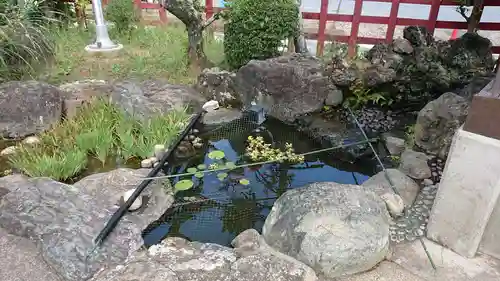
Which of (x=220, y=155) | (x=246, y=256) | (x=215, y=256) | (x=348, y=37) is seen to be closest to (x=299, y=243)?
(x=246, y=256)

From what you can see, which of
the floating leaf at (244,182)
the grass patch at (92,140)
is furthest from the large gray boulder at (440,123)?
the grass patch at (92,140)

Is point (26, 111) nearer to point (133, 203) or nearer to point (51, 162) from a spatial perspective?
point (51, 162)

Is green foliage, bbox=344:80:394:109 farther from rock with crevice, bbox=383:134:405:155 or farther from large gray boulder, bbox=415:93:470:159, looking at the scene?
large gray boulder, bbox=415:93:470:159

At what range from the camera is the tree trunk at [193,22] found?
5711 millimetres

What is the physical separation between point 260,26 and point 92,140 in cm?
303

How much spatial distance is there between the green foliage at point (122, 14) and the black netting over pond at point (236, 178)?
4077mm

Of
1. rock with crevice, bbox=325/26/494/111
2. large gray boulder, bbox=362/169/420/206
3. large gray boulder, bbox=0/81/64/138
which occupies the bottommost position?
large gray boulder, bbox=362/169/420/206

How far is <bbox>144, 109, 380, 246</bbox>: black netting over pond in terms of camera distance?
10.4 feet

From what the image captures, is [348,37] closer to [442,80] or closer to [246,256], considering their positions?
[442,80]

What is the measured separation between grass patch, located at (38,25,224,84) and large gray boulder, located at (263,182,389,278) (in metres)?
3.66

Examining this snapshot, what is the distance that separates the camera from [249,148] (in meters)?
4.33

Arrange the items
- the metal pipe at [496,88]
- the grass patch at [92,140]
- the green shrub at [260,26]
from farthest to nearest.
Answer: the green shrub at [260,26] → the grass patch at [92,140] → the metal pipe at [496,88]

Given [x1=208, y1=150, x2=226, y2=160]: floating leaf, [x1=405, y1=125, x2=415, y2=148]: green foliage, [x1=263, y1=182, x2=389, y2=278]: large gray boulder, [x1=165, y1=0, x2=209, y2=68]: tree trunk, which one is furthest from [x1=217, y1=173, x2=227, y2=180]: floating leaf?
[x1=165, y1=0, x2=209, y2=68]: tree trunk

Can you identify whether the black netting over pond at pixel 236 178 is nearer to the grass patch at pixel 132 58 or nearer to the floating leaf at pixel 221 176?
the floating leaf at pixel 221 176
